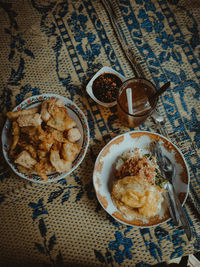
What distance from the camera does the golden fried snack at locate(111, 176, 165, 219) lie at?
4.00 ft

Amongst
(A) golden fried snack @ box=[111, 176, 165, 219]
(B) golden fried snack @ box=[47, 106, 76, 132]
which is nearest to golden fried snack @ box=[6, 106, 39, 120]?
(B) golden fried snack @ box=[47, 106, 76, 132]

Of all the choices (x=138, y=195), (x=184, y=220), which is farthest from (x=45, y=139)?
(x=184, y=220)

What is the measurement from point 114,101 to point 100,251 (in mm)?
1006

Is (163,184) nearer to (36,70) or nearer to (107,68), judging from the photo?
(107,68)

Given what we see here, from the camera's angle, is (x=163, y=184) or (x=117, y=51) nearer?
(x=163, y=184)

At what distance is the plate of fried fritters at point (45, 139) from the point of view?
130 centimetres

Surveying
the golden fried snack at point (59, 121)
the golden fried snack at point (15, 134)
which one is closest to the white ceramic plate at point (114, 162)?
the golden fried snack at point (59, 121)

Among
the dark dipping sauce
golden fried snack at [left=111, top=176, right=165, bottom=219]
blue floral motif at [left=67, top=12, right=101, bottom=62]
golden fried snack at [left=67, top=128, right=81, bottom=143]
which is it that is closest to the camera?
golden fried snack at [left=111, top=176, right=165, bottom=219]

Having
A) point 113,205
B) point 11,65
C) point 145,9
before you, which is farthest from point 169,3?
point 113,205

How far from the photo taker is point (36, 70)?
1561 mm

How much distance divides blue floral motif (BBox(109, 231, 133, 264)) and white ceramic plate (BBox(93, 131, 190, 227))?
6.0 inches

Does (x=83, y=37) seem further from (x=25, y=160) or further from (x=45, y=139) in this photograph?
(x=25, y=160)

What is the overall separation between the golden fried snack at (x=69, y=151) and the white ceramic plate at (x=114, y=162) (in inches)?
6.1

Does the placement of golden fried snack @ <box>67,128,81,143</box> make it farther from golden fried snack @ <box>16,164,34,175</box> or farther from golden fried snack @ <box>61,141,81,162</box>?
golden fried snack @ <box>16,164,34,175</box>
